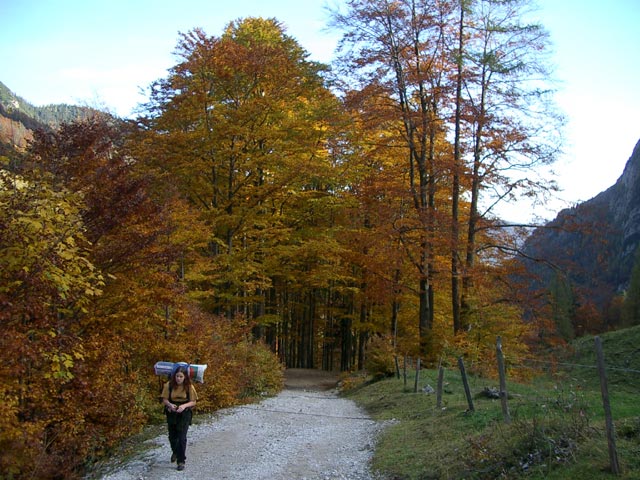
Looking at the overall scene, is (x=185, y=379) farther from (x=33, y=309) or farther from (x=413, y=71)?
(x=413, y=71)

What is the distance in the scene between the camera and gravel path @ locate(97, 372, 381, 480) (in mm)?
7387

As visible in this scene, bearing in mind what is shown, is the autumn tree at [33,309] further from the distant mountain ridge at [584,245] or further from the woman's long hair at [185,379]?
the distant mountain ridge at [584,245]

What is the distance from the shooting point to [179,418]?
745 cm

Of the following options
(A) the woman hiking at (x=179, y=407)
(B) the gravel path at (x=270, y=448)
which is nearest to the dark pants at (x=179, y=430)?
(A) the woman hiking at (x=179, y=407)

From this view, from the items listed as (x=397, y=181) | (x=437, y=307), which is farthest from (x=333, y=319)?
(x=397, y=181)

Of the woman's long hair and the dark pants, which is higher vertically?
the woman's long hair

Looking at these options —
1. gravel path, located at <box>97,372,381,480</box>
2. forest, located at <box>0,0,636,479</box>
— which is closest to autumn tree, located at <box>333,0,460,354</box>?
forest, located at <box>0,0,636,479</box>

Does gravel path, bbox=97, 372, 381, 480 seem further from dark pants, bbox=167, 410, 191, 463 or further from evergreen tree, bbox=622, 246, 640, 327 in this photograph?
evergreen tree, bbox=622, 246, 640, 327

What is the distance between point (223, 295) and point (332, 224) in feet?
28.1

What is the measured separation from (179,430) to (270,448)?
6.64 feet

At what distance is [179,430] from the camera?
7.48 meters

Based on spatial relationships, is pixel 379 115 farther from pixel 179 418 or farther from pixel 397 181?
pixel 179 418

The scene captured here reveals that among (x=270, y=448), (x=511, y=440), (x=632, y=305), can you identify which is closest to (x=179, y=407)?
(x=270, y=448)

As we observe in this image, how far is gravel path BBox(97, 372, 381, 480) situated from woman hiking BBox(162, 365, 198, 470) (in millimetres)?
306
